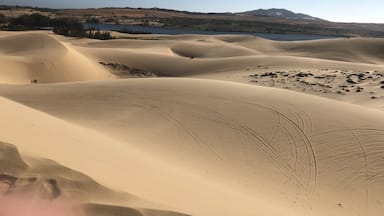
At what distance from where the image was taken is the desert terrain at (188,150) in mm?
3756

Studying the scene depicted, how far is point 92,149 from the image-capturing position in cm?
543

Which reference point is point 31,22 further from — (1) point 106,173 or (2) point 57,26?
(1) point 106,173

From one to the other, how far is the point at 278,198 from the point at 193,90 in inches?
210

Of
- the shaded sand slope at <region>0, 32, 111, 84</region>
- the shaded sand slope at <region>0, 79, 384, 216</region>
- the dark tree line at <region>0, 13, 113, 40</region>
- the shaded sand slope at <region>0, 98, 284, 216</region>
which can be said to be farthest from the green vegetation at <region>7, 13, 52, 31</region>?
the shaded sand slope at <region>0, 98, 284, 216</region>

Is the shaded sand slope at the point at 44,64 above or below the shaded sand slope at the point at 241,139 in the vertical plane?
below

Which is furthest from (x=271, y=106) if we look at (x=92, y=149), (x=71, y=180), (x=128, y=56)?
(x=128, y=56)

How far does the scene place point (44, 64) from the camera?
1878 cm

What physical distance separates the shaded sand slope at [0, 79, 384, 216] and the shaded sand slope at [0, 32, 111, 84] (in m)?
6.74

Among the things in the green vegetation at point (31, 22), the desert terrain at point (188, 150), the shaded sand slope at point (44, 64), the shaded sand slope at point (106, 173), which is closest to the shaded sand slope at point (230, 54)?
the shaded sand slope at point (44, 64)

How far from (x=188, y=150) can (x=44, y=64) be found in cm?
1333

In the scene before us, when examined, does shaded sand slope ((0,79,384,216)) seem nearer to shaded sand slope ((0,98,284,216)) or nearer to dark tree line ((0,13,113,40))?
shaded sand slope ((0,98,284,216))

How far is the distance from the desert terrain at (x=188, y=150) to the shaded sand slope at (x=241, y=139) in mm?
22

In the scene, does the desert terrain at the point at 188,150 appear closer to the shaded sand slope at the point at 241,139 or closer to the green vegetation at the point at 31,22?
the shaded sand slope at the point at 241,139

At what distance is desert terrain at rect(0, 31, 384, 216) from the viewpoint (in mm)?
3756
